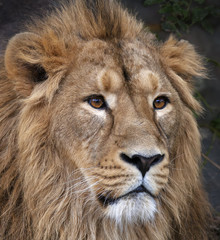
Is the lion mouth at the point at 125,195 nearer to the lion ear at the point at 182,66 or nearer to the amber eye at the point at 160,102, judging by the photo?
the amber eye at the point at 160,102

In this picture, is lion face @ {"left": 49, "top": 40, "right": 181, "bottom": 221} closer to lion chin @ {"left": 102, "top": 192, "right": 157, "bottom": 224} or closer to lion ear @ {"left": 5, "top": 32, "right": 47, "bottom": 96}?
lion chin @ {"left": 102, "top": 192, "right": 157, "bottom": 224}

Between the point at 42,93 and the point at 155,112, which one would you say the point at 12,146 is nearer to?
the point at 42,93

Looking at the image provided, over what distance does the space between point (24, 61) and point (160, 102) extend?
0.93 metres

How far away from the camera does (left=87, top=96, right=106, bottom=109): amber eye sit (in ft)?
9.77

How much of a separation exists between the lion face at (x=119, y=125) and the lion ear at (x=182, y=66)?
194 millimetres

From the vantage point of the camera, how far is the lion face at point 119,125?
270 cm

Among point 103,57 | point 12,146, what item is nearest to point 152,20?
point 103,57

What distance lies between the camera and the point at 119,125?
288 cm

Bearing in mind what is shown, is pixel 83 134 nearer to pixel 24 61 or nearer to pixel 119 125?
pixel 119 125

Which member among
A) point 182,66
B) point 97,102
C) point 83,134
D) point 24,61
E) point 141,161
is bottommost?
point 141,161

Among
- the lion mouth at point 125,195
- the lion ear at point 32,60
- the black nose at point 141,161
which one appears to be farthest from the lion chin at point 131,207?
the lion ear at point 32,60

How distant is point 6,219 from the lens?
10.0 ft

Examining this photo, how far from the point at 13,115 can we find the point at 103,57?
0.70 meters

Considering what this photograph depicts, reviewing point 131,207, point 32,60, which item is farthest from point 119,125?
point 32,60
